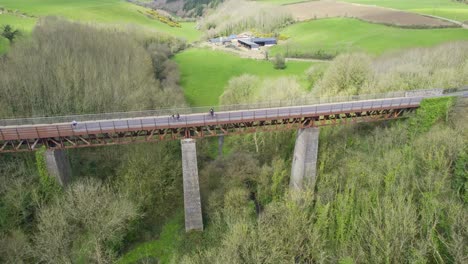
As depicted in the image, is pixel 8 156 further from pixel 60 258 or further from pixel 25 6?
pixel 25 6

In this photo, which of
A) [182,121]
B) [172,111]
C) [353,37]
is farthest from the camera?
[353,37]

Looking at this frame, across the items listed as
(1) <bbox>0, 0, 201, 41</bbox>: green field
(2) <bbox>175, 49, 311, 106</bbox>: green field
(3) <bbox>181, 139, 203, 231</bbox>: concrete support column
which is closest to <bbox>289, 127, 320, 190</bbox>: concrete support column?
(3) <bbox>181, 139, 203, 231</bbox>: concrete support column

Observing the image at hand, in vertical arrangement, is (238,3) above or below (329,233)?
above

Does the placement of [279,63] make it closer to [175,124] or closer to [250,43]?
[250,43]

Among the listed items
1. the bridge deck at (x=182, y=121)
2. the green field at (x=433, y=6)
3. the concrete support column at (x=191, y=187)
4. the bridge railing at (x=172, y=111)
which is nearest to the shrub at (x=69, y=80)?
the bridge railing at (x=172, y=111)

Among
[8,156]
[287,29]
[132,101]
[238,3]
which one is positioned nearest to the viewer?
[8,156]

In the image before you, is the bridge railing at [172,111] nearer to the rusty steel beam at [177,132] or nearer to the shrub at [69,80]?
the rusty steel beam at [177,132]

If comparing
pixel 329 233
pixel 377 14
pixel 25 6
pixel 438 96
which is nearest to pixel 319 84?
pixel 438 96

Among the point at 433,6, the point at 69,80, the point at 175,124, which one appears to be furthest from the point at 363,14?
the point at 175,124

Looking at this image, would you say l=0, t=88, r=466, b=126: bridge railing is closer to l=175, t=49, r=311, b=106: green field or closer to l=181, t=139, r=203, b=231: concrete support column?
l=181, t=139, r=203, b=231: concrete support column
